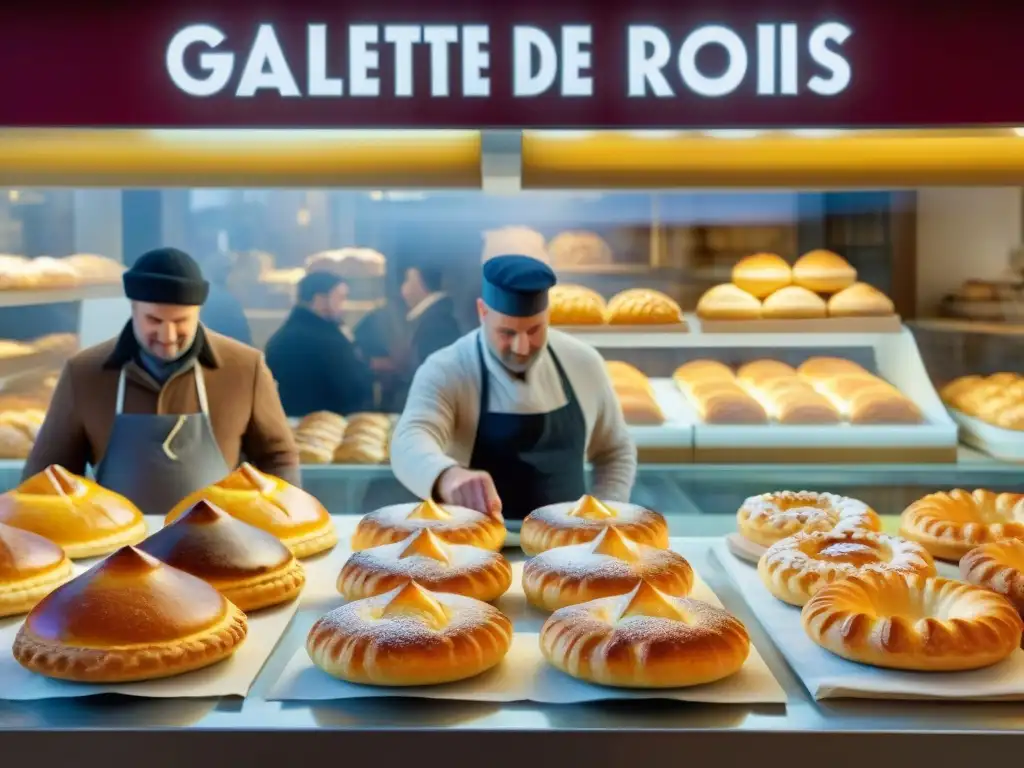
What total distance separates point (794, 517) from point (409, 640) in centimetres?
98

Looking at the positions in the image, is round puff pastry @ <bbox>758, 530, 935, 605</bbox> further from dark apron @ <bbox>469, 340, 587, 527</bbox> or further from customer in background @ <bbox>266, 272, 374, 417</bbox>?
customer in background @ <bbox>266, 272, 374, 417</bbox>

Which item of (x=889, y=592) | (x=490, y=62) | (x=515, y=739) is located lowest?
(x=515, y=739)

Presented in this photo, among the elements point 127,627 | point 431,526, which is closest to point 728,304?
point 431,526

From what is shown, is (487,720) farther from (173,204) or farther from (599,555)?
(173,204)

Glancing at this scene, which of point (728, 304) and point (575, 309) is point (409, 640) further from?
point (728, 304)

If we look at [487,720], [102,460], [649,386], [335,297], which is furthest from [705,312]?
[487,720]

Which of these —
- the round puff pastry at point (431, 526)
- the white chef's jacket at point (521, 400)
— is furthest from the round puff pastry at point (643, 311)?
the round puff pastry at point (431, 526)

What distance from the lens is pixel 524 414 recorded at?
11.0ft

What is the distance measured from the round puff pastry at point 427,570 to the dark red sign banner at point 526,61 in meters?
0.86

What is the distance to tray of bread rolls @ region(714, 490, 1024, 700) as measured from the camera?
1.48 meters

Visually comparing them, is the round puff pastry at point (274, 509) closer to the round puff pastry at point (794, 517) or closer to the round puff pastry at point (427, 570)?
the round puff pastry at point (427, 570)

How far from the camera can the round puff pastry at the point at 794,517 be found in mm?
2104

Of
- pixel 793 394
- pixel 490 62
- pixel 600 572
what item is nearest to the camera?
pixel 600 572

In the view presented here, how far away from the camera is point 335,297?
390cm
